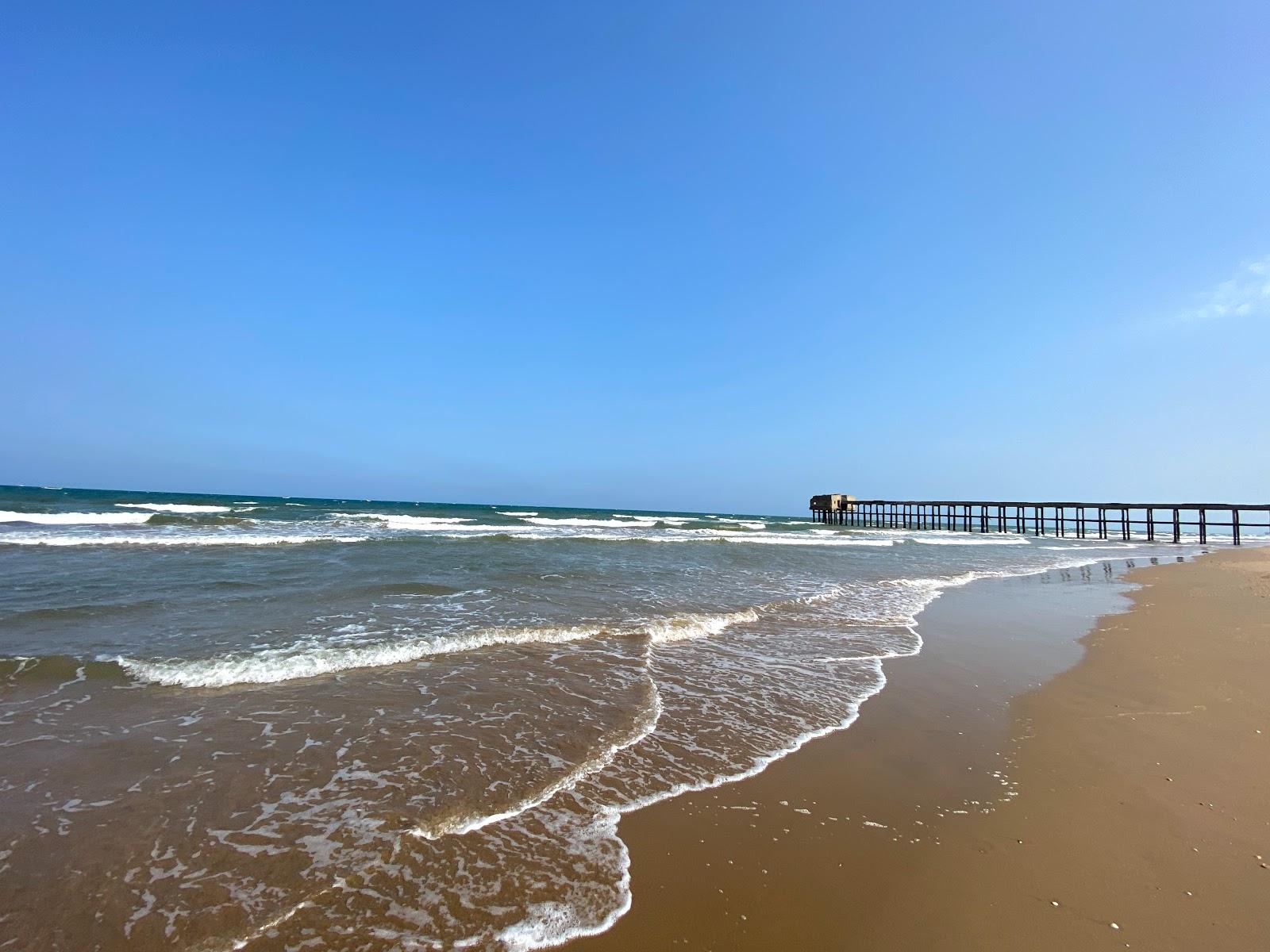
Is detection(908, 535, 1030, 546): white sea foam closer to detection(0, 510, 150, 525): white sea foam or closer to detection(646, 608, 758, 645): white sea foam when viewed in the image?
detection(646, 608, 758, 645): white sea foam

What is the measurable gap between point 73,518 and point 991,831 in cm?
3392

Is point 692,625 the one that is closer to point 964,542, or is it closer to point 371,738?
point 371,738

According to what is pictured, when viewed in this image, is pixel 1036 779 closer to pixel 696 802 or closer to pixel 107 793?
pixel 696 802

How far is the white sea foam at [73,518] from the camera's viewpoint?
23178mm

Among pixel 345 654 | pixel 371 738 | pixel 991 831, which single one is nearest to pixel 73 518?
pixel 345 654

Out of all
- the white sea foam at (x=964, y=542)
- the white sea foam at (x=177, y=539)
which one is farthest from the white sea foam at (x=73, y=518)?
the white sea foam at (x=964, y=542)

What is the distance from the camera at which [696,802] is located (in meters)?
3.30

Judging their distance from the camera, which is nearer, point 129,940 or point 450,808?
point 129,940

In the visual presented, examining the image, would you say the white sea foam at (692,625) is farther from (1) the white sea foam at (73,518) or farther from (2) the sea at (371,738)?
(1) the white sea foam at (73,518)

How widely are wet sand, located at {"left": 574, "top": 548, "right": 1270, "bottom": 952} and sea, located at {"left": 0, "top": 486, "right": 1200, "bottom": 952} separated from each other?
0.31 m

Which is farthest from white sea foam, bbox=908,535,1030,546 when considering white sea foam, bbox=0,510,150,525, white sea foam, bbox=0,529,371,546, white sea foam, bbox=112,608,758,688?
white sea foam, bbox=0,510,150,525

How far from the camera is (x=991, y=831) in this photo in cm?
300

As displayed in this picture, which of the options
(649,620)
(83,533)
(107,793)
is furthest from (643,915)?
(83,533)

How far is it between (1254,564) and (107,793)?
27.4 meters
